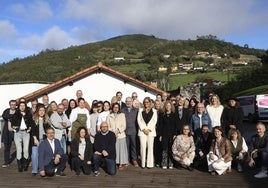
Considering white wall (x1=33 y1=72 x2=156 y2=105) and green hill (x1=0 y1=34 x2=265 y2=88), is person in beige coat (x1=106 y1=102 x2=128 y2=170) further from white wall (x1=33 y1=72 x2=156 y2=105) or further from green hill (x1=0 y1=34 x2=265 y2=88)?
green hill (x1=0 y1=34 x2=265 y2=88)

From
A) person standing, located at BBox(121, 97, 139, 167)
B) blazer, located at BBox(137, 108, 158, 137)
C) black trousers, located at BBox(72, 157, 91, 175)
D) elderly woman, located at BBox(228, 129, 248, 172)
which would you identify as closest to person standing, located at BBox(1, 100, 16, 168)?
black trousers, located at BBox(72, 157, 91, 175)

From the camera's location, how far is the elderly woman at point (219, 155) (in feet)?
29.2

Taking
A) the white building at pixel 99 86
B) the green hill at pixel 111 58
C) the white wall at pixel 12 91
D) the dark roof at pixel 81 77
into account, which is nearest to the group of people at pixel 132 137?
the dark roof at pixel 81 77

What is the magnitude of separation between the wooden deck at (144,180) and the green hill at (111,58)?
29595 millimetres

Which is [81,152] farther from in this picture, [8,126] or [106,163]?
[8,126]

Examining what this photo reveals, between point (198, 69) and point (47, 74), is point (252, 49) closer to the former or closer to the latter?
point (198, 69)

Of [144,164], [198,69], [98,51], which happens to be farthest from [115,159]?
[98,51]

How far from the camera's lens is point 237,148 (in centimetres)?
930

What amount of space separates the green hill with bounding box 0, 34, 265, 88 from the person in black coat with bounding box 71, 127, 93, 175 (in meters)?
29.2

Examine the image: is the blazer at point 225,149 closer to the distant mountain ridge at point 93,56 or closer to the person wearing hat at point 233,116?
the person wearing hat at point 233,116

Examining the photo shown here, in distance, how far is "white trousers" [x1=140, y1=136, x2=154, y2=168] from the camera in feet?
32.2

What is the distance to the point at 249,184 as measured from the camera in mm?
8117

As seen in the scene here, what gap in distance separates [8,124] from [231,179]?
5.38 m

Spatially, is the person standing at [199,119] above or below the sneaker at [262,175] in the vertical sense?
above
